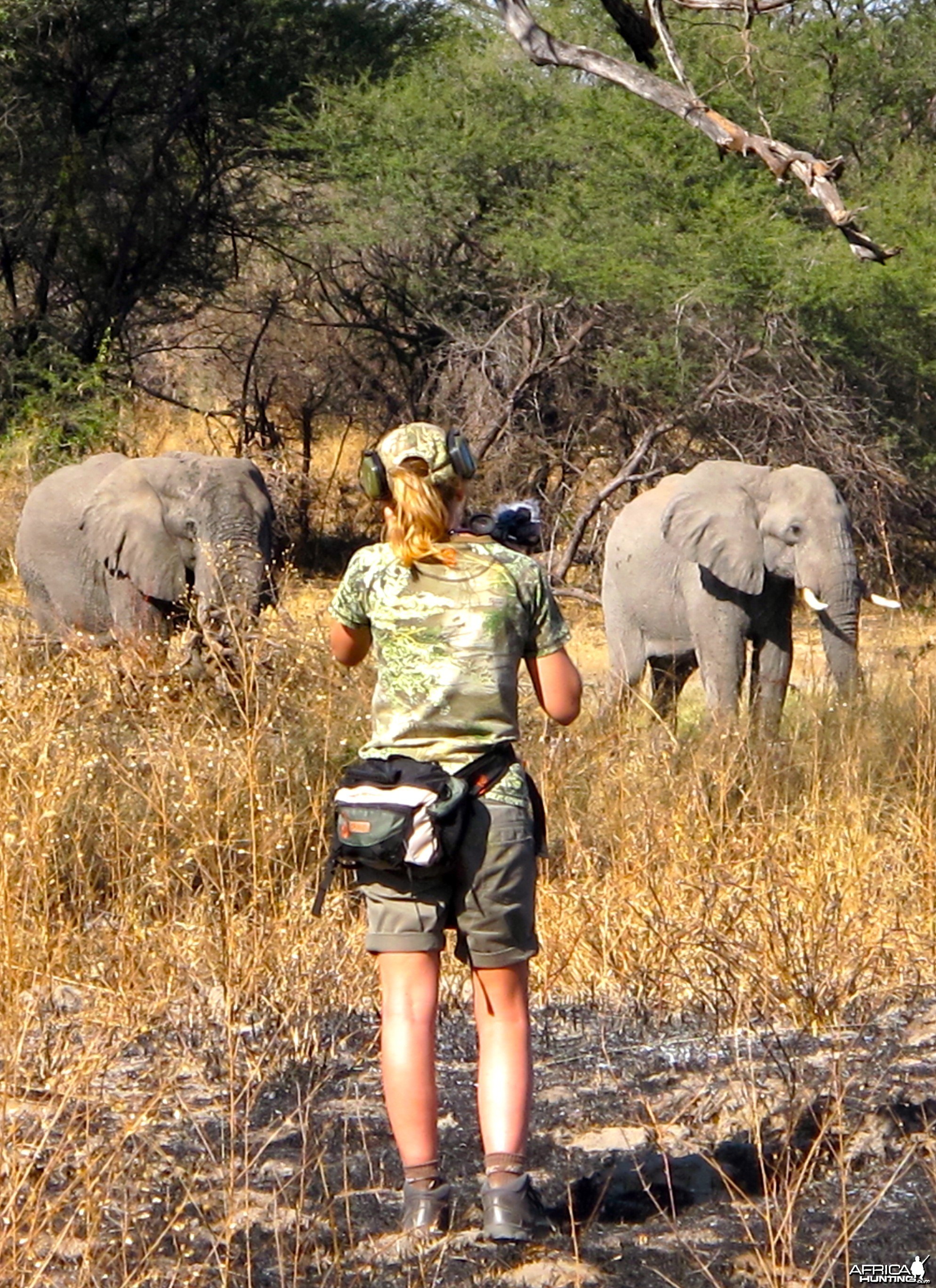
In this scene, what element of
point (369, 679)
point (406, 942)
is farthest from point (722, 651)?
point (406, 942)

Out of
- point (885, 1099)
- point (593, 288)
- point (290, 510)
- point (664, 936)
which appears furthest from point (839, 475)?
point (885, 1099)

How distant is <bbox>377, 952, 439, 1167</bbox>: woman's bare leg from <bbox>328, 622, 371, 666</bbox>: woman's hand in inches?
24.2

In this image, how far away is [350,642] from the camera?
12.1 ft

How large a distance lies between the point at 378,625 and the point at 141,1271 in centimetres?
122

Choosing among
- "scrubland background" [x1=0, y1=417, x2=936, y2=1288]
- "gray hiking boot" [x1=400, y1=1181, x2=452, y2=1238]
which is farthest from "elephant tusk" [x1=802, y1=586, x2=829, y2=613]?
"gray hiking boot" [x1=400, y1=1181, x2=452, y2=1238]

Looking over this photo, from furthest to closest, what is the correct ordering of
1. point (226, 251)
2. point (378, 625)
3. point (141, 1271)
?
1. point (226, 251)
2. point (378, 625)
3. point (141, 1271)

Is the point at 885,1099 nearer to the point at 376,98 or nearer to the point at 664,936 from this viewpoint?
the point at 664,936

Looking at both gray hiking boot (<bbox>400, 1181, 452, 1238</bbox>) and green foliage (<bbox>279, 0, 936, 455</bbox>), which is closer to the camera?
gray hiking boot (<bbox>400, 1181, 452, 1238</bbox>)

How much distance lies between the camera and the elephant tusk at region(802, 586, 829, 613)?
30.6 ft

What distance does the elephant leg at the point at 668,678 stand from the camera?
10.9 m

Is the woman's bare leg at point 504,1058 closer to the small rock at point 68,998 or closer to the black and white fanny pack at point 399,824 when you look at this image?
the black and white fanny pack at point 399,824

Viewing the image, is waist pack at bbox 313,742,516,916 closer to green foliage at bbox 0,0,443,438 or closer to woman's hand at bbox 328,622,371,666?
woman's hand at bbox 328,622,371,666

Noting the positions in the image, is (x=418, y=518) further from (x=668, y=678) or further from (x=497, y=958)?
(x=668, y=678)

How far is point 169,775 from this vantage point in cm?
670
